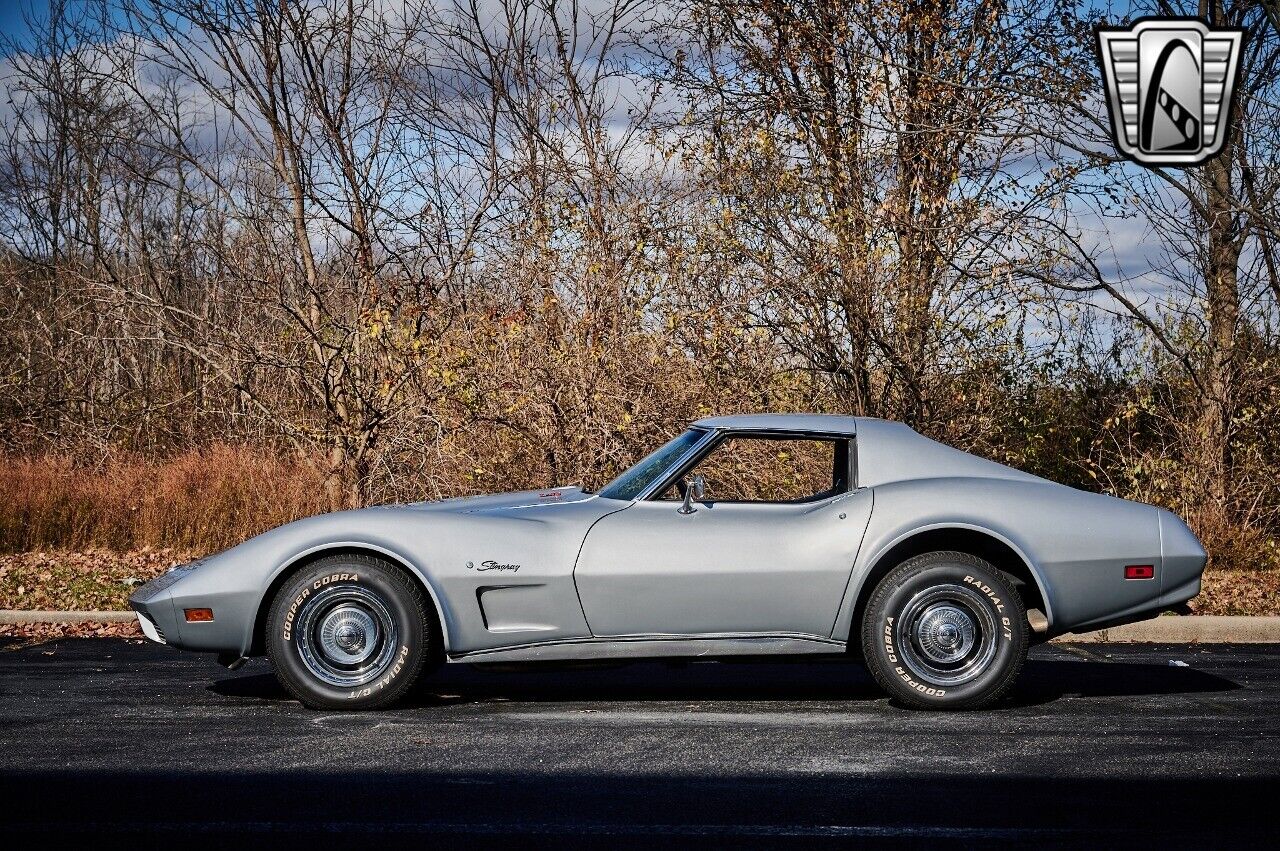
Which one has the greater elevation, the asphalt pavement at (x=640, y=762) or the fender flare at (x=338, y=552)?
the fender flare at (x=338, y=552)

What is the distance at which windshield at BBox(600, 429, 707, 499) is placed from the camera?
652 cm

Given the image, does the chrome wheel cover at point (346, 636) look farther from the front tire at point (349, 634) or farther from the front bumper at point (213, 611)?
the front bumper at point (213, 611)

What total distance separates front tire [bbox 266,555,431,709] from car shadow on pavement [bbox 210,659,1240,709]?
1.09ft

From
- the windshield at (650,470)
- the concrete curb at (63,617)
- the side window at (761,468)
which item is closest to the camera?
the windshield at (650,470)

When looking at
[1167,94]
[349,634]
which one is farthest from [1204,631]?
[349,634]

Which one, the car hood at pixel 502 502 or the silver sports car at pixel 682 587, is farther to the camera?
the car hood at pixel 502 502

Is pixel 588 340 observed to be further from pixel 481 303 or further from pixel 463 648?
pixel 463 648

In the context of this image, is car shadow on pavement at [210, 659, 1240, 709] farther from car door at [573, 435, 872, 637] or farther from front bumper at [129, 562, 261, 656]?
front bumper at [129, 562, 261, 656]

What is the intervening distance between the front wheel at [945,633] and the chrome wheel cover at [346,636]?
2217 mm

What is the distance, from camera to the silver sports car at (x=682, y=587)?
20.2ft

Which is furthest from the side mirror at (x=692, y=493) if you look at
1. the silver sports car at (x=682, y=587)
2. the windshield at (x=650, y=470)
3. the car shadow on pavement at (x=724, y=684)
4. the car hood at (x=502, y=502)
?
the car shadow on pavement at (x=724, y=684)

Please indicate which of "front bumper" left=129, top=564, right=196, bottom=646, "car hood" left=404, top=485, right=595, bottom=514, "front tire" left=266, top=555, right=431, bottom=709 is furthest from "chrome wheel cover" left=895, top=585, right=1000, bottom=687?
"front bumper" left=129, top=564, right=196, bottom=646

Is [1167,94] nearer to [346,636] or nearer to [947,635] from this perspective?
[947,635]

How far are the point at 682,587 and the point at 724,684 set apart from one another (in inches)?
49.3
